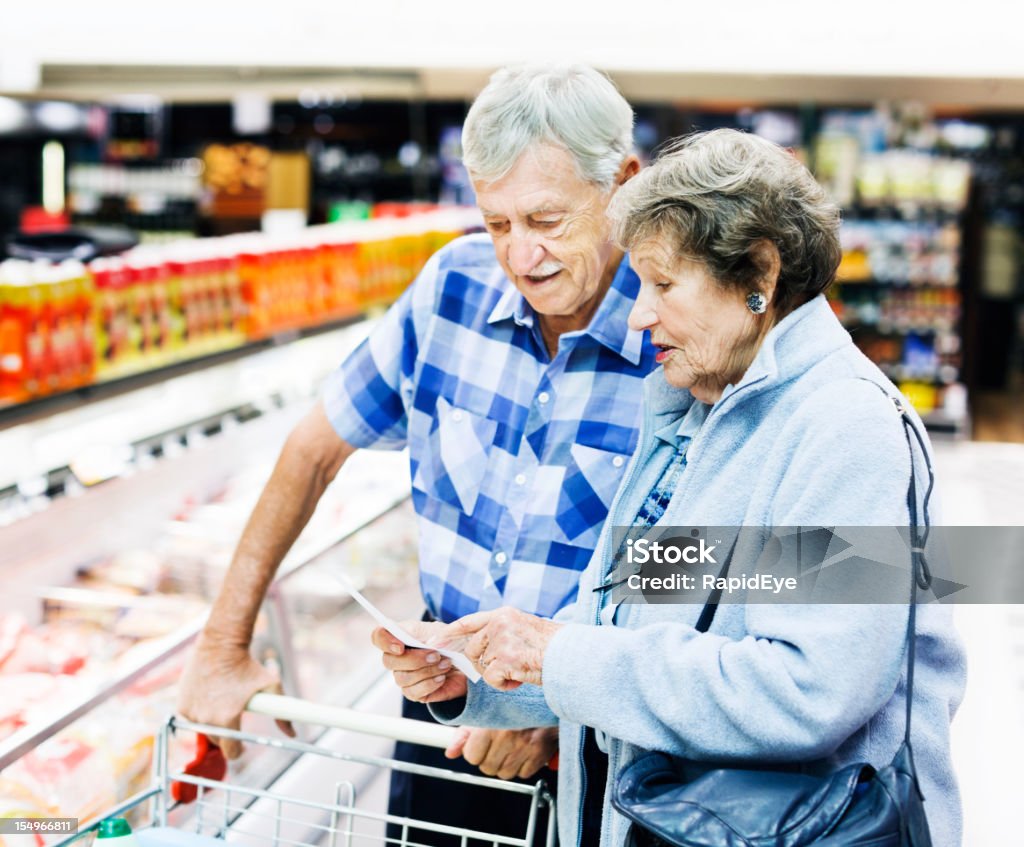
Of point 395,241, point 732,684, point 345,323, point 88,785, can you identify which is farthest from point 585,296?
point 395,241

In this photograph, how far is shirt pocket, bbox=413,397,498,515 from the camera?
1.95 meters

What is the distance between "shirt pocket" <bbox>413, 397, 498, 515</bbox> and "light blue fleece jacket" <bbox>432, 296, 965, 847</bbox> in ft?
1.91

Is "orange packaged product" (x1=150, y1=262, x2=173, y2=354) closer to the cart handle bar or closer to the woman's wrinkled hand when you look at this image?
the cart handle bar

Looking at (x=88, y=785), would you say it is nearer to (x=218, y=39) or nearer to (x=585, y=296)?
(x=585, y=296)

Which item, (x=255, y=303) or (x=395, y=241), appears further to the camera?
(x=395, y=241)

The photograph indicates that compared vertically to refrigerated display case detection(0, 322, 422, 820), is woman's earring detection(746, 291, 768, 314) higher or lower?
higher

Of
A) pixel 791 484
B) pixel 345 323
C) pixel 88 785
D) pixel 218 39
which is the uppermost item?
pixel 218 39

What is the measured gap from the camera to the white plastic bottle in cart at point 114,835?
4.95 feet

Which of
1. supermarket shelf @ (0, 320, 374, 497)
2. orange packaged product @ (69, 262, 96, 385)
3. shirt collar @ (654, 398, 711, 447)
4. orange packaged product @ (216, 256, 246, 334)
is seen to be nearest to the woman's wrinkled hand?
shirt collar @ (654, 398, 711, 447)

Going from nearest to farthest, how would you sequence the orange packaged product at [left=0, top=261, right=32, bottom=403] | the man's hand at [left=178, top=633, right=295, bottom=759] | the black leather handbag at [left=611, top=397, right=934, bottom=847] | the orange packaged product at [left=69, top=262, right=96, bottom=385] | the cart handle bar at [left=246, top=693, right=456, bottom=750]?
1. the black leather handbag at [left=611, top=397, right=934, bottom=847]
2. the cart handle bar at [left=246, top=693, right=456, bottom=750]
3. the man's hand at [left=178, top=633, right=295, bottom=759]
4. the orange packaged product at [left=0, top=261, right=32, bottom=403]
5. the orange packaged product at [left=69, top=262, right=96, bottom=385]

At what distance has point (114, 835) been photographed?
59.6 inches

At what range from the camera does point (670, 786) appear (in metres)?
1.27

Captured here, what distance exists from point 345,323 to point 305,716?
3.56 metres

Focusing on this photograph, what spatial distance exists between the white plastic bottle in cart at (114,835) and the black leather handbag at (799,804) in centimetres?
67
